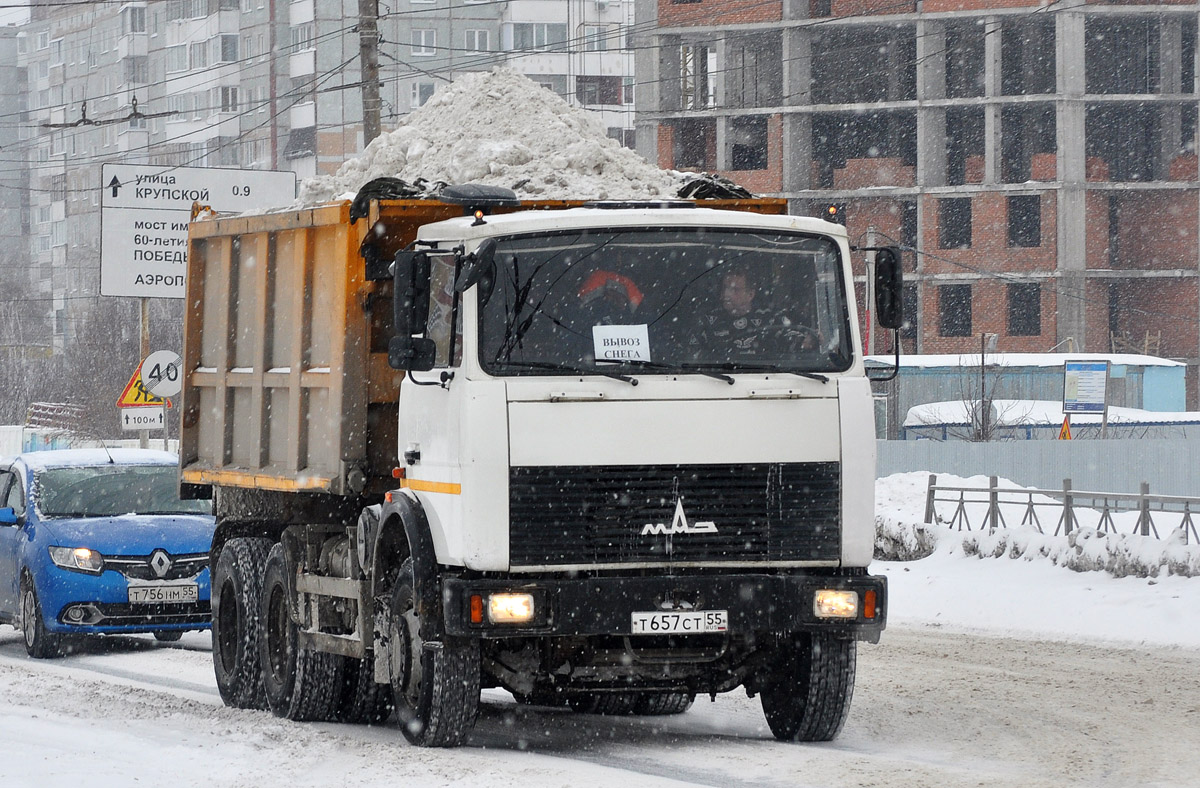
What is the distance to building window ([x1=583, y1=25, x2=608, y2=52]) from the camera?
9377 cm

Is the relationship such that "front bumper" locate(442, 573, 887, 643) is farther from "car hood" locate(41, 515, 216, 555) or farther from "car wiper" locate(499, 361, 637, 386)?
"car hood" locate(41, 515, 216, 555)

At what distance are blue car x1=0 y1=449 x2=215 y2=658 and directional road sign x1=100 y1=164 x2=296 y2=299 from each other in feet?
30.8

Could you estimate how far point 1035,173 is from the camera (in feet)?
226

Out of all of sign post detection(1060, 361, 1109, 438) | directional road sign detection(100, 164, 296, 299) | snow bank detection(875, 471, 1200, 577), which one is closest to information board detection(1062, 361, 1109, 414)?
sign post detection(1060, 361, 1109, 438)

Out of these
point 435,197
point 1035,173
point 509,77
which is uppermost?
point 1035,173

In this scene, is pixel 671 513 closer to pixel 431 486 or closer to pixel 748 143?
pixel 431 486

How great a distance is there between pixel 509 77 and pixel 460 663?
765 centimetres

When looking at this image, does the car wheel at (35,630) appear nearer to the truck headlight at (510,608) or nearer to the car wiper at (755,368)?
the truck headlight at (510,608)

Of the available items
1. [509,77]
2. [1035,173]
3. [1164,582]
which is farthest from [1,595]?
[1035,173]

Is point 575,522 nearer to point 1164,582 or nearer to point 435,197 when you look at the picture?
point 435,197

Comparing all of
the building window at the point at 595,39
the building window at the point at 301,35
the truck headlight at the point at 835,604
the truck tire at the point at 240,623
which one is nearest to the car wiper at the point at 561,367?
the truck headlight at the point at 835,604

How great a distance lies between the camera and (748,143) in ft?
246

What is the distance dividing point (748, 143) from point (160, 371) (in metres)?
53.1

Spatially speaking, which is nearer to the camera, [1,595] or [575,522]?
[575,522]
